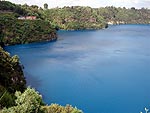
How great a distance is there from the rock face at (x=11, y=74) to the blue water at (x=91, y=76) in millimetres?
4315

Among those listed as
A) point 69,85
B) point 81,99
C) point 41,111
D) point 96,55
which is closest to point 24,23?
point 96,55

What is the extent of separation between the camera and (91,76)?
64.9 metres

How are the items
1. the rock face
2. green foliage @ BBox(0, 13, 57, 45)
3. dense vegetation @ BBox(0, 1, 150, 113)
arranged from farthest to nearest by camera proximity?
green foliage @ BBox(0, 13, 57, 45) < the rock face < dense vegetation @ BBox(0, 1, 150, 113)

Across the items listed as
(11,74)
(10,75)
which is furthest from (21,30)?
(10,75)

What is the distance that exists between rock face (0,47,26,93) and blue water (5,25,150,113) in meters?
4.31

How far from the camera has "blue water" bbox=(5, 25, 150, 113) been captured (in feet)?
161

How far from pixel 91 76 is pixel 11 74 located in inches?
844

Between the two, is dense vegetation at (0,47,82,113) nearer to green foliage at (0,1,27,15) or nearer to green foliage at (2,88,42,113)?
green foliage at (2,88,42,113)

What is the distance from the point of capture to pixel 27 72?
215 feet

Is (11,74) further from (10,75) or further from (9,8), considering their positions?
(9,8)

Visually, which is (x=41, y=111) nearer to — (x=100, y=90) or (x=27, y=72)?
(x=100, y=90)

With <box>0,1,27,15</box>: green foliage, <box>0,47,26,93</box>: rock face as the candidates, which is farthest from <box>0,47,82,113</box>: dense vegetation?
<box>0,1,27,15</box>: green foliage

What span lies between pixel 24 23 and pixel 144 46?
4206 cm

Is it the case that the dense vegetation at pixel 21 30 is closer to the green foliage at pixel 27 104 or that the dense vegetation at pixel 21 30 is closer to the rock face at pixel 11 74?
the rock face at pixel 11 74
